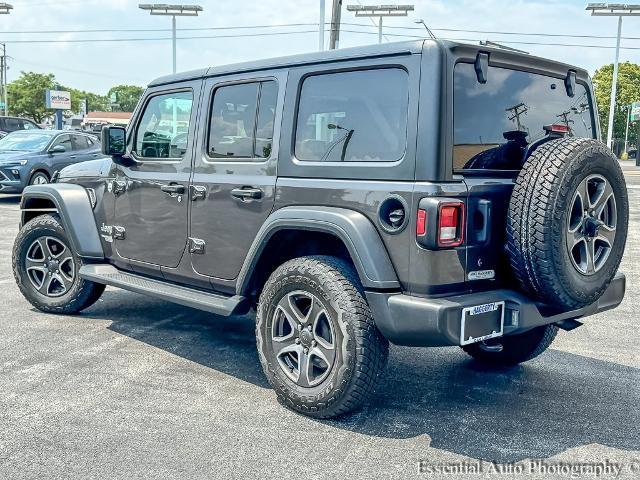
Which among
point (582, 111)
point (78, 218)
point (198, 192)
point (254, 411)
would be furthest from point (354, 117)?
point (78, 218)

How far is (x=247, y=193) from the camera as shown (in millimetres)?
4062

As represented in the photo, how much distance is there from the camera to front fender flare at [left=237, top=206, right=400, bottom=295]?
335 cm

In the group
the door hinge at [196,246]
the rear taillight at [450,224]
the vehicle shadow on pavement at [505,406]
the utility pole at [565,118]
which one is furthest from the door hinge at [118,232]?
the utility pole at [565,118]

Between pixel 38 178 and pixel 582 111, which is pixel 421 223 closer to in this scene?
pixel 582 111

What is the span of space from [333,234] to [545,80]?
1636mm

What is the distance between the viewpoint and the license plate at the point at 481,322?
3244mm

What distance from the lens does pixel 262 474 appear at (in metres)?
3.06

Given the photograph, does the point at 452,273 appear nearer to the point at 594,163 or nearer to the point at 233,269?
the point at 594,163

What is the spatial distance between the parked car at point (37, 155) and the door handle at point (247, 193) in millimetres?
11089

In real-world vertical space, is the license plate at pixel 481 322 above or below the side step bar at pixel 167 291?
above

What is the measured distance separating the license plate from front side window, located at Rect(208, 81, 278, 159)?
5.23 ft

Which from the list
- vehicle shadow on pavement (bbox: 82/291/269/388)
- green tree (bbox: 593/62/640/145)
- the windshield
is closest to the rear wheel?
the windshield

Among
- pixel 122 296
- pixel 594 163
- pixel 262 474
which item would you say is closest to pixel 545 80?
pixel 594 163

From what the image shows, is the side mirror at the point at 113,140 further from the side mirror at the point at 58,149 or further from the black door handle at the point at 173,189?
the side mirror at the point at 58,149
